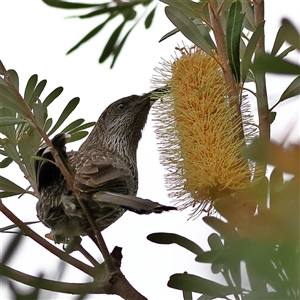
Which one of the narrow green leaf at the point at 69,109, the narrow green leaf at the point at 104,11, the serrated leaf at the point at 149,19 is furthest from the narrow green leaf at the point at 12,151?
the narrow green leaf at the point at 104,11

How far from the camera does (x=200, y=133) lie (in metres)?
1.42

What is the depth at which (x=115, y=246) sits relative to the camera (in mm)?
1776

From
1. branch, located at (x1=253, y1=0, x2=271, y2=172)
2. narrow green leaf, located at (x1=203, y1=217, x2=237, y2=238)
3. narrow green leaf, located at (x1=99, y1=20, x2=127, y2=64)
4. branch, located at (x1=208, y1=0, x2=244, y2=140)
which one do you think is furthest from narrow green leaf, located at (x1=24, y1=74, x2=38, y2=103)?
narrow green leaf, located at (x1=203, y1=217, x2=237, y2=238)

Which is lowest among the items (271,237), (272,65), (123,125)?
(271,237)

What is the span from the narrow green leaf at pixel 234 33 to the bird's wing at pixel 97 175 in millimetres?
604

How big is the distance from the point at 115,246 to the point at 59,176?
15.7 inches

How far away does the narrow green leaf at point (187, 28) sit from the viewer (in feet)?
4.98

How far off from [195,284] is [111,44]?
621 millimetres

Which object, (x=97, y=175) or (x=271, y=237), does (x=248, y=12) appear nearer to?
(x=97, y=175)

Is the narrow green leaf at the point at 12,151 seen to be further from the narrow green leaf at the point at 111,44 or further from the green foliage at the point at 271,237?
the green foliage at the point at 271,237

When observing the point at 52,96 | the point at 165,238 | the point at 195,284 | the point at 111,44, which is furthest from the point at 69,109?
the point at 111,44

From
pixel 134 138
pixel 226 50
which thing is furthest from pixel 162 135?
pixel 134 138

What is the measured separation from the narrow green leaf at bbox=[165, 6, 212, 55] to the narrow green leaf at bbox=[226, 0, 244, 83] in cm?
10

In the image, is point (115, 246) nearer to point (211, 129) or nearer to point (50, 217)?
point (50, 217)
